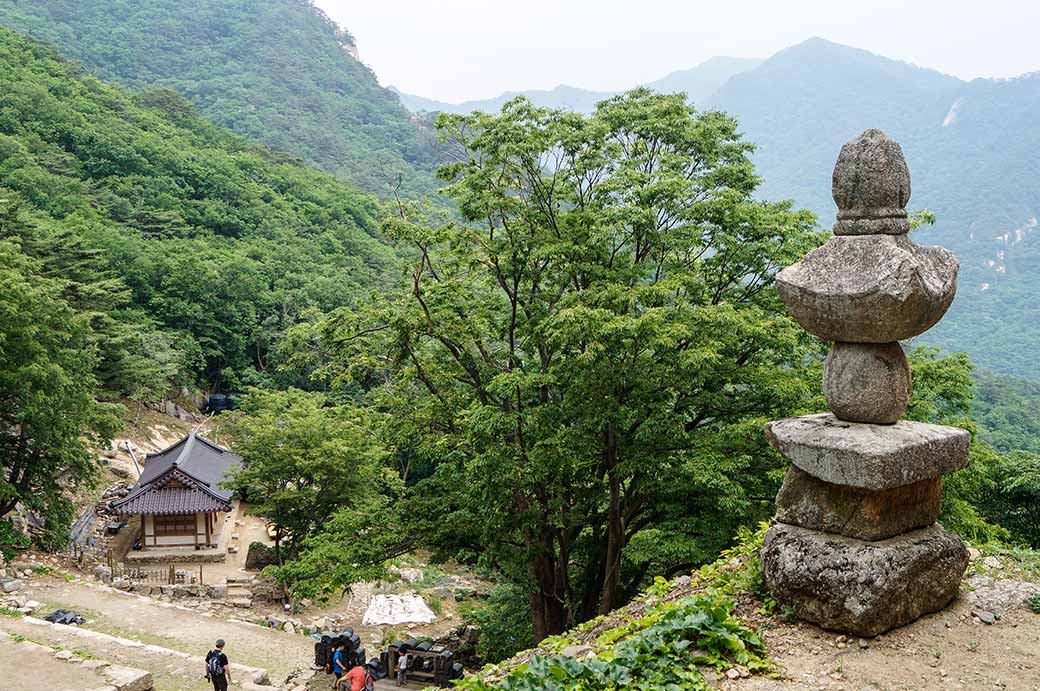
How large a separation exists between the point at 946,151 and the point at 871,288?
94.1 meters

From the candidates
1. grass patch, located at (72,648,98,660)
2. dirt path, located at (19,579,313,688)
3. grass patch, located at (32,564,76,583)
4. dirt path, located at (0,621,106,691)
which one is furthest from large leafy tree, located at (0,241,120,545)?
dirt path, located at (0,621,106,691)

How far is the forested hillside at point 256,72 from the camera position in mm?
87562

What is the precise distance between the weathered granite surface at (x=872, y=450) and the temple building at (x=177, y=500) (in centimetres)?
2171

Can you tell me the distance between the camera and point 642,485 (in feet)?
38.7

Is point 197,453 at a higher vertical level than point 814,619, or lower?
lower

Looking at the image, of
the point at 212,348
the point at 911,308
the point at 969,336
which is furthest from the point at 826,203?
the point at 911,308

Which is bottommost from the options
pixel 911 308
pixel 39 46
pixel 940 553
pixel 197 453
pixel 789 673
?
pixel 197 453

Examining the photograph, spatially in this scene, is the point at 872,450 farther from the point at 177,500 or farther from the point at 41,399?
the point at 177,500

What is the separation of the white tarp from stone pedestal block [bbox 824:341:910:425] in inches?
653

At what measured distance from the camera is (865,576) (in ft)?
18.7

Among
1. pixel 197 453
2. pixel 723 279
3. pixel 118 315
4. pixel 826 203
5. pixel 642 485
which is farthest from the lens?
pixel 826 203

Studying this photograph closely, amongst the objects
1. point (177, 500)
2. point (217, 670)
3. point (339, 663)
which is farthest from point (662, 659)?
point (177, 500)

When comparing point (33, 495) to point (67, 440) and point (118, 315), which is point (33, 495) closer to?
point (67, 440)

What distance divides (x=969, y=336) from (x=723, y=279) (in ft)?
182
